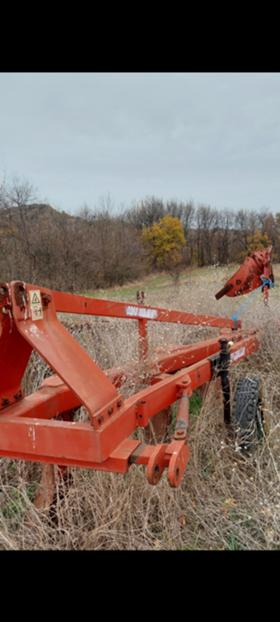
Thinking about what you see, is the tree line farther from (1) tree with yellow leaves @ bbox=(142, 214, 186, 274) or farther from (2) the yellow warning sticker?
(2) the yellow warning sticker

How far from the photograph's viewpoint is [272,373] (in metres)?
4.28

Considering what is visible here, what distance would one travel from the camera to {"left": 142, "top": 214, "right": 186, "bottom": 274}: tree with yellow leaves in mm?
32594

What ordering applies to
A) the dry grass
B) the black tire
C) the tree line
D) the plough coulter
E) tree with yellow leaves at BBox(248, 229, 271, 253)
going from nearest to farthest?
the plough coulter < the dry grass < the black tire < the tree line < tree with yellow leaves at BBox(248, 229, 271, 253)

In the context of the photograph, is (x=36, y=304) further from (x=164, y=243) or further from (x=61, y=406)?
(x=164, y=243)

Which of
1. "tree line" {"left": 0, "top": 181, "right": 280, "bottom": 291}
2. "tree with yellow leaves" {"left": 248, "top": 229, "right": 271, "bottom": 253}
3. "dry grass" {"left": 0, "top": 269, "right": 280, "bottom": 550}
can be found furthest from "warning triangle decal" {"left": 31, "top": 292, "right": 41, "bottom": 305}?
"tree with yellow leaves" {"left": 248, "top": 229, "right": 271, "bottom": 253}

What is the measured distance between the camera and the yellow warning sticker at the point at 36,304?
1.56 meters

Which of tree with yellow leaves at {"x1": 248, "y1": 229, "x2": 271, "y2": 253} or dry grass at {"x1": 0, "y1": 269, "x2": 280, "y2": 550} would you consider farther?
tree with yellow leaves at {"x1": 248, "y1": 229, "x2": 271, "y2": 253}

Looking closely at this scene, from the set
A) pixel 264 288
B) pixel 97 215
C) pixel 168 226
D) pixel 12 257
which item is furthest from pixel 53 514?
pixel 168 226

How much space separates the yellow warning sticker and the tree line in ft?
32.6

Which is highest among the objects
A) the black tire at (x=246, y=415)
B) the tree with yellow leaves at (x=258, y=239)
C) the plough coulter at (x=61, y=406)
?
the tree with yellow leaves at (x=258, y=239)

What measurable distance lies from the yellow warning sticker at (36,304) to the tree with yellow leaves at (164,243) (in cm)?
2973

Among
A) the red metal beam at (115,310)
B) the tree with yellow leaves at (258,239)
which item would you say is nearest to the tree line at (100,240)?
the tree with yellow leaves at (258,239)

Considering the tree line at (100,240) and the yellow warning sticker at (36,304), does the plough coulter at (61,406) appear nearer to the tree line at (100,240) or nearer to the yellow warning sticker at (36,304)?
the yellow warning sticker at (36,304)

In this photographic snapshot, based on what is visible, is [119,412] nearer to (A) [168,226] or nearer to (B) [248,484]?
(B) [248,484]
